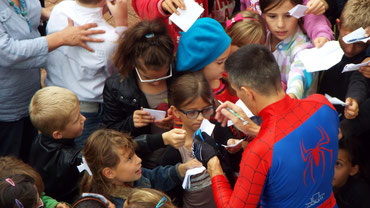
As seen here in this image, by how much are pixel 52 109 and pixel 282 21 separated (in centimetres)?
200

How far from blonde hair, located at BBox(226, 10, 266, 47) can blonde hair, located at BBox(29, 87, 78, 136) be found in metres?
1.50

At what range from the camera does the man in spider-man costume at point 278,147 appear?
202 cm

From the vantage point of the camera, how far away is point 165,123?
313 centimetres

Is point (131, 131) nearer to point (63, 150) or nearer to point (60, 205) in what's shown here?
point (63, 150)

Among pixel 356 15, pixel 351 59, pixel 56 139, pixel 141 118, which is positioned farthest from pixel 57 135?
pixel 356 15

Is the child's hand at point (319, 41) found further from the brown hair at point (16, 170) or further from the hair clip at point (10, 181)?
the hair clip at point (10, 181)

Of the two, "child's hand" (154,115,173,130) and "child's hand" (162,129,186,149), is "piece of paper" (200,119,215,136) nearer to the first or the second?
"child's hand" (162,129,186,149)

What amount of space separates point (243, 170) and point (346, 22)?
183cm

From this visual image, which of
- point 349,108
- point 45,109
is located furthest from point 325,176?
point 45,109

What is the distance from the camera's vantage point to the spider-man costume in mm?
2008

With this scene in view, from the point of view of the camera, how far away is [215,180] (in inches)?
91.4

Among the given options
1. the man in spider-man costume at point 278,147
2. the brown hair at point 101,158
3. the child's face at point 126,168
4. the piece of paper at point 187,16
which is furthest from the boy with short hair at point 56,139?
the man in spider-man costume at point 278,147

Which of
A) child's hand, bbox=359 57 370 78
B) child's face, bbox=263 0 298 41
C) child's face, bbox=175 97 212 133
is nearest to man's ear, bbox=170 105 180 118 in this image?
child's face, bbox=175 97 212 133

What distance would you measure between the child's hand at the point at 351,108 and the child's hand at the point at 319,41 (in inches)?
20.1
